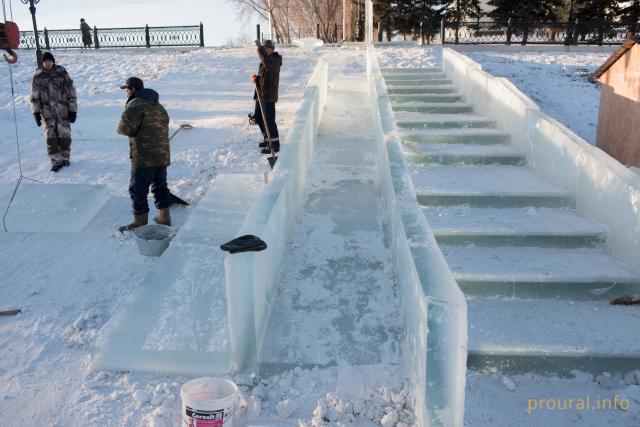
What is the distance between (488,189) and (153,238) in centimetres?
342

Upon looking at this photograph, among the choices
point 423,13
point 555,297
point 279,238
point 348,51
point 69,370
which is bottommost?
point 69,370

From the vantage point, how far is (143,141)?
576 cm

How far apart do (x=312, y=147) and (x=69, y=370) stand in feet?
14.4

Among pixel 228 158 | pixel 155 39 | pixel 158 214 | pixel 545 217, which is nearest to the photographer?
pixel 545 217

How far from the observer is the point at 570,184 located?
5.07 meters

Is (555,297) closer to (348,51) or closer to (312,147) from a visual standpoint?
(312,147)

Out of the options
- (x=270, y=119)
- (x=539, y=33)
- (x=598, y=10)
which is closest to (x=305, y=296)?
(x=270, y=119)

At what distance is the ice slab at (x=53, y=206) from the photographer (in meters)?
6.18

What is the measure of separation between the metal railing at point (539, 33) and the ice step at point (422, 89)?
1257 cm

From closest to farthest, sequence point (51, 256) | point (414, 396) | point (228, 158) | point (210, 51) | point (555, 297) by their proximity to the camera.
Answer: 1. point (414, 396)
2. point (555, 297)
3. point (51, 256)
4. point (228, 158)
5. point (210, 51)

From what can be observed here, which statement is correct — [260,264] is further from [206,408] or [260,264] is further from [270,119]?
[270,119]

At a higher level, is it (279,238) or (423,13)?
(423,13)

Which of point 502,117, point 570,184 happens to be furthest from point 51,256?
point 502,117

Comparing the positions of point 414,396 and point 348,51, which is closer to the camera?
point 414,396
